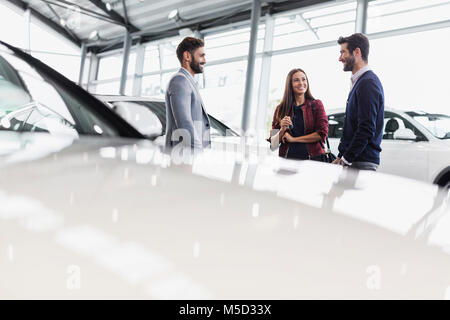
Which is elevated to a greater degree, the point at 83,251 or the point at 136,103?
the point at 136,103

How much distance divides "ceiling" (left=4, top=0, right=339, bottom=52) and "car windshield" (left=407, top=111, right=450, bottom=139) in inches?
182

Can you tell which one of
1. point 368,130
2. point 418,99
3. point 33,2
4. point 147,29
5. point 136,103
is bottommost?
point 368,130

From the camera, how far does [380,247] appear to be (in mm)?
530

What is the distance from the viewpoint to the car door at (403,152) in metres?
4.28

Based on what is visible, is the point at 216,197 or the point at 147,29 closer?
the point at 216,197

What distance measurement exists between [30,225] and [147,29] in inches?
466

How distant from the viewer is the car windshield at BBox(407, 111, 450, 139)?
13.9ft

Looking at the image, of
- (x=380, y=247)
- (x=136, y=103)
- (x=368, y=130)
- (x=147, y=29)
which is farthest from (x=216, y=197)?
(x=147, y=29)

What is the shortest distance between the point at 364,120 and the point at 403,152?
9.53ft

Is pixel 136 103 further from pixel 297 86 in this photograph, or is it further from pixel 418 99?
pixel 418 99

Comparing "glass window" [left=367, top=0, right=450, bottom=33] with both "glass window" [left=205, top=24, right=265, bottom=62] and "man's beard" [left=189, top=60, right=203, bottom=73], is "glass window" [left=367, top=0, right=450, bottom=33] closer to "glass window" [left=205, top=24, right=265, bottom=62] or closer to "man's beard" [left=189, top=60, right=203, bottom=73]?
"glass window" [left=205, top=24, right=265, bottom=62]

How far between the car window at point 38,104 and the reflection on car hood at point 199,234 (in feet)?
0.87

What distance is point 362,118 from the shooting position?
72.8 inches
